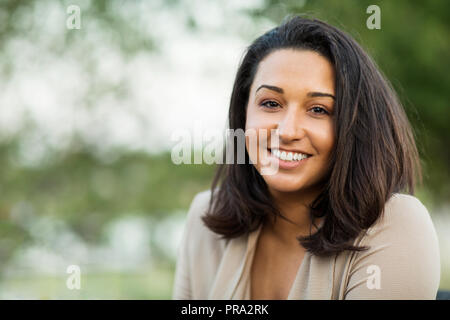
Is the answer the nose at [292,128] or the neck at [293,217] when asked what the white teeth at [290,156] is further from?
the neck at [293,217]

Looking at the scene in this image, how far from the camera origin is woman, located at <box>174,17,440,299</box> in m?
1.86

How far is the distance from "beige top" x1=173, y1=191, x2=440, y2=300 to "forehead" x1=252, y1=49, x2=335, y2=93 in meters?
0.52

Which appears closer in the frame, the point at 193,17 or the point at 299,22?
the point at 299,22

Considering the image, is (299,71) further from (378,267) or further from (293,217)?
(378,267)

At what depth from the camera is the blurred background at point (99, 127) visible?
5.22 metres

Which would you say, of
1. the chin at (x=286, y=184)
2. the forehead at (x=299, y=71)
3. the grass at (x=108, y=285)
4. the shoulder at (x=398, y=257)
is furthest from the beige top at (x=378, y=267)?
the grass at (x=108, y=285)

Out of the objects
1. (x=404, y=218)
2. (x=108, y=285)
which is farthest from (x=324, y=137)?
(x=108, y=285)

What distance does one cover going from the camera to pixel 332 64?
79.0 inches

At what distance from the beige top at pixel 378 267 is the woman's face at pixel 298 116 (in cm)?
31

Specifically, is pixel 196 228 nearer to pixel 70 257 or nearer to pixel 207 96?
pixel 207 96

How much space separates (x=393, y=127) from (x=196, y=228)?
1.04m

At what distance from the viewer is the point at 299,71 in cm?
199

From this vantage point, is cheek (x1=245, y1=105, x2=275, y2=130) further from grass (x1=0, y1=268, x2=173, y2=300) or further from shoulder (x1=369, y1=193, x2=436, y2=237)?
grass (x1=0, y1=268, x2=173, y2=300)
